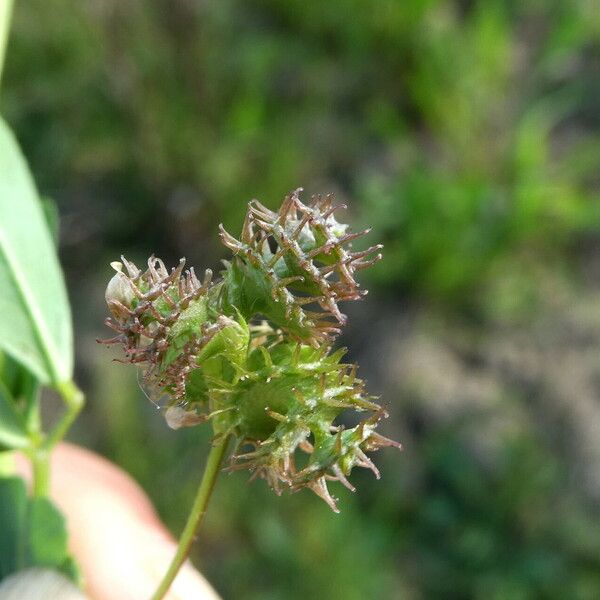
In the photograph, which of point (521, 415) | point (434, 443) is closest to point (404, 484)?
point (434, 443)

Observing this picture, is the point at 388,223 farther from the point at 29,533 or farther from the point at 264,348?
the point at 264,348

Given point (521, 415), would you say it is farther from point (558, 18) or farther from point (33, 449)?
point (33, 449)

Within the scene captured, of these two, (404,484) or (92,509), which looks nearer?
(92,509)

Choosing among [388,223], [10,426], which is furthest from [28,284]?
[388,223]

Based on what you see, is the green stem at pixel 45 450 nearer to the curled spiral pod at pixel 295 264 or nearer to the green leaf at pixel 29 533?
the green leaf at pixel 29 533

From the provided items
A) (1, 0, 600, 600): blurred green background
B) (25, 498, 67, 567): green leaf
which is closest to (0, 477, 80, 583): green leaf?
(25, 498, 67, 567): green leaf

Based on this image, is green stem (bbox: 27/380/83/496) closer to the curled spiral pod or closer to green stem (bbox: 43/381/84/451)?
green stem (bbox: 43/381/84/451)
